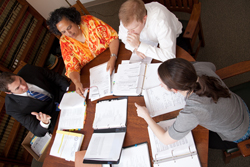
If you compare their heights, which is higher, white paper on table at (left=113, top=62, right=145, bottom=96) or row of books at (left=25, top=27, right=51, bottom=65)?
row of books at (left=25, top=27, right=51, bottom=65)

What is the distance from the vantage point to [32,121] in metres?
1.53

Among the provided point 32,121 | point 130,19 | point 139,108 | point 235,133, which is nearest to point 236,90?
point 235,133

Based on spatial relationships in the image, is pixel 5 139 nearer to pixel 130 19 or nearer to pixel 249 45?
pixel 130 19

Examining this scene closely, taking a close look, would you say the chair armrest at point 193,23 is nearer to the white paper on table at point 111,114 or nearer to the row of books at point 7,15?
the white paper on table at point 111,114

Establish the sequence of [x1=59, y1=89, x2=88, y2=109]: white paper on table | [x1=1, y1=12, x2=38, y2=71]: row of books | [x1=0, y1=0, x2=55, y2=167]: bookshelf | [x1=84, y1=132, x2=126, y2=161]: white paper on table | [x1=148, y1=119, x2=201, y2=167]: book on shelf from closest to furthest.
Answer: [x1=148, y1=119, x2=201, y2=167]: book on shelf, [x1=84, y1=132, x2=126, y2=161]: white paper on table, [x1=59, y1=89, x2=88, y2=109]: white paper on table, [x1=0, y1=0, x2=55, y2=167]: bookshelf, [x1=1, y1=12, x2=38, y2=71]: row of books

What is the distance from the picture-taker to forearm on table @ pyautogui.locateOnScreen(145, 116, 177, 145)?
905 millimetres

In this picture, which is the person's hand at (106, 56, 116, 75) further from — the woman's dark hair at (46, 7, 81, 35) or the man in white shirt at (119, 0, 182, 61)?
the woman's dark hair at (46, 7, 81, 35)

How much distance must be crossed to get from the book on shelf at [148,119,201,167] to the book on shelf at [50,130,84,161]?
0.58 m

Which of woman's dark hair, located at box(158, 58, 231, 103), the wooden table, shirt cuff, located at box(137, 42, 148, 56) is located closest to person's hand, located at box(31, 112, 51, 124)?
the wooden table

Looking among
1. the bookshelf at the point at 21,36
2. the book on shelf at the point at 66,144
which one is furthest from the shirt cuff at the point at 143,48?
the bookshelf at the point at 21,36

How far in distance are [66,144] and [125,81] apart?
68 centimetres

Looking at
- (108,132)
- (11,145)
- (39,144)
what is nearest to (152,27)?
(108,132)

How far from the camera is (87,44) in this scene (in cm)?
164

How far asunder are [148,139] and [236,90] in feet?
2.81
